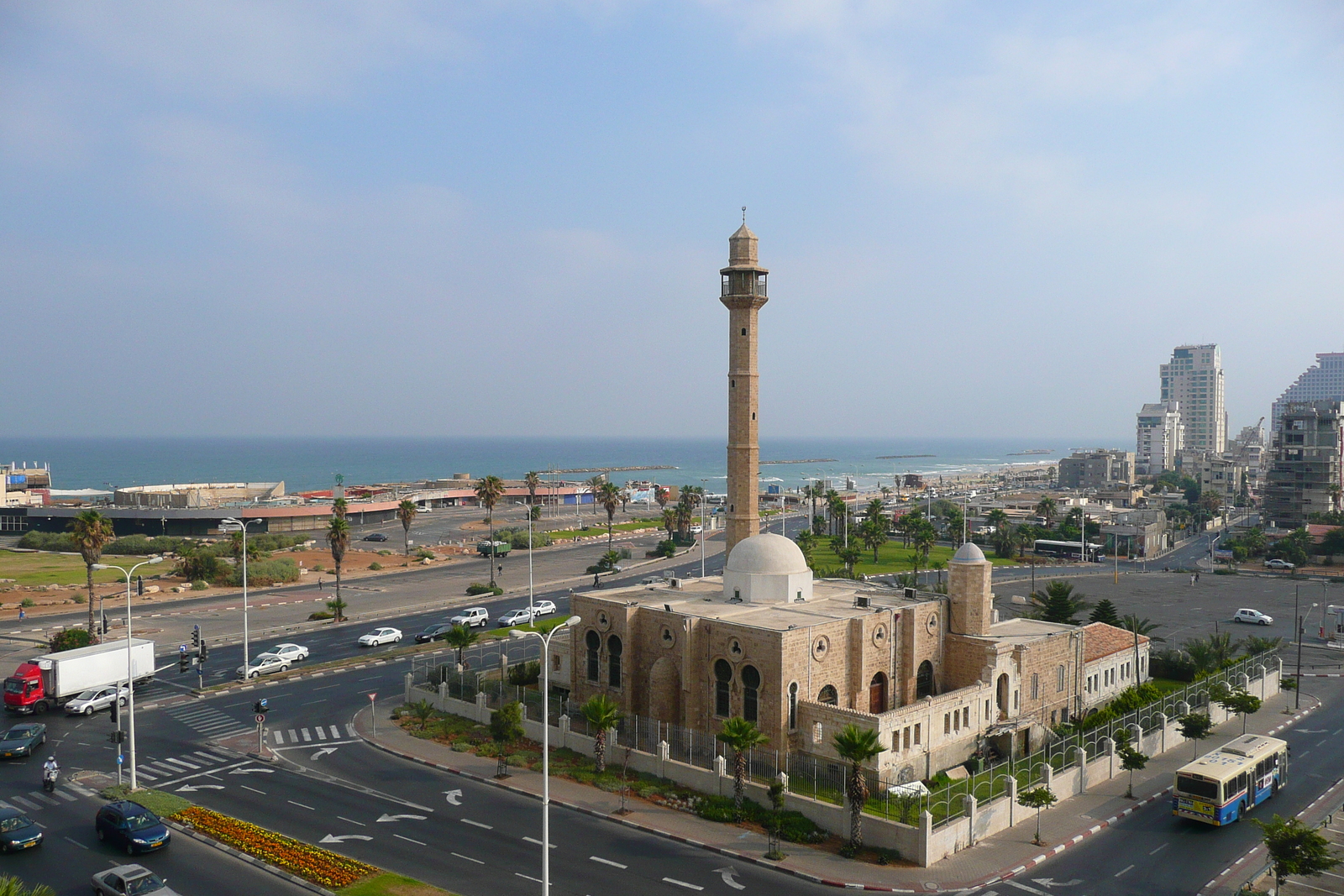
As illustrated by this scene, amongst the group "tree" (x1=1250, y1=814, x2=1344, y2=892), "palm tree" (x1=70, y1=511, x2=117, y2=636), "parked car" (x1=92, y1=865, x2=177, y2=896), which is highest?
"palm tree" (x1=70, y1=511, x2=117, y2=636)

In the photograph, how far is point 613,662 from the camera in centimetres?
4497

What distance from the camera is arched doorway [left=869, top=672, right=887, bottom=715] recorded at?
4269 centimetres

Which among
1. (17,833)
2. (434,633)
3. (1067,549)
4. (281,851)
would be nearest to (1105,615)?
(434,633)

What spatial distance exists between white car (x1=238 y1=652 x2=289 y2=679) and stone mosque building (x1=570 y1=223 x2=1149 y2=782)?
2105cm

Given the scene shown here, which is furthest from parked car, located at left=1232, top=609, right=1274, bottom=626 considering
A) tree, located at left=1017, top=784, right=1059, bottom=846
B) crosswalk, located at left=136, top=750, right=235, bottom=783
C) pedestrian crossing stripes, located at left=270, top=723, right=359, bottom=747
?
crosswalk, located at left=136, top=750, right=235, bottom=783

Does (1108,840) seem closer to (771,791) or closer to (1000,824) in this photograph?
(1000,824)

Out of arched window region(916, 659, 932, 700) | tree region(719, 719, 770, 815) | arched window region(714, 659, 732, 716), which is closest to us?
tree region(719, 719, 770, 815)

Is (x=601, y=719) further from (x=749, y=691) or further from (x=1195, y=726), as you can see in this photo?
(x=1195, y=726)

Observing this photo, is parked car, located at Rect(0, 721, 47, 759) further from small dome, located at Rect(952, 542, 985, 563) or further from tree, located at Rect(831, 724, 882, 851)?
small dome, located at Rect(952, 542, 985, 563)

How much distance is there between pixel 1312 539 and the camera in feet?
364

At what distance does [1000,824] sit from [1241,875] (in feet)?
25.0

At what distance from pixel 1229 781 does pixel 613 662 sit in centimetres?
2680

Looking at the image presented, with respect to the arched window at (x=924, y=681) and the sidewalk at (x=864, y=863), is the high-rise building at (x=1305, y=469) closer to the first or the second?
the sidewalk at (x=864, y=863)

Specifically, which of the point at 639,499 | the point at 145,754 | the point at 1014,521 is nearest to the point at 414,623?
the point at 145,754
